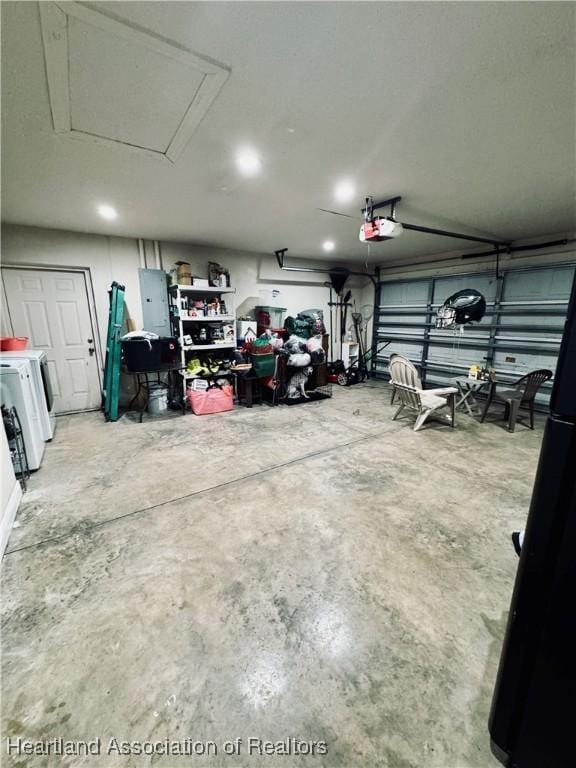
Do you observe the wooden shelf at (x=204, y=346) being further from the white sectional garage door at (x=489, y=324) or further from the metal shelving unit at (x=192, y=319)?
the white sectional garage door at (x=489, y=324)

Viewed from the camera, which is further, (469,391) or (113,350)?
(469,391)

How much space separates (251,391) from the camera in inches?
198

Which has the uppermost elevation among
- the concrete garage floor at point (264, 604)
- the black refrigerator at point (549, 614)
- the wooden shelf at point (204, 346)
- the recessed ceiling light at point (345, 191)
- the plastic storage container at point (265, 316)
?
the recessed ceiling light at point (345, 191)

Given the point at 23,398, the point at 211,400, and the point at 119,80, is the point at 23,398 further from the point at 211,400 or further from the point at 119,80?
the point at 119,80

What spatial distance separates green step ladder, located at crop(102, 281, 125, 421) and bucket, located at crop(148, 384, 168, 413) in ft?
1.53

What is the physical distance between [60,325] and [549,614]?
18.2ft

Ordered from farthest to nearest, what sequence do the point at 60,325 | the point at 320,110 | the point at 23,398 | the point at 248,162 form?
1. the point at 60,325
2. the point at 23,398
3. the point at 248,162
4. the point at 320,110

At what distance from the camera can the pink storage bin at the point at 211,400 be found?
4512mm

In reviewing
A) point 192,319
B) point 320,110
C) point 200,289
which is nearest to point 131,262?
point 200,289

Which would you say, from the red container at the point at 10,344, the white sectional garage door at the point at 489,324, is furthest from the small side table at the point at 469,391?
the red container at the point at 10,344

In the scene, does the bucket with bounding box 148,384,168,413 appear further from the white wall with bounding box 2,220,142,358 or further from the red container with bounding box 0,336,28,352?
→ the red container with bounding box 0,336,28,352

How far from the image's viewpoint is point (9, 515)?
2084mm

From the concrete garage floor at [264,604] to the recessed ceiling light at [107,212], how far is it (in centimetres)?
273

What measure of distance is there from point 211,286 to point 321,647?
4707 millimetres
